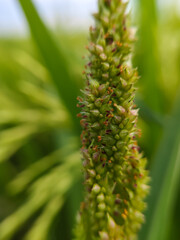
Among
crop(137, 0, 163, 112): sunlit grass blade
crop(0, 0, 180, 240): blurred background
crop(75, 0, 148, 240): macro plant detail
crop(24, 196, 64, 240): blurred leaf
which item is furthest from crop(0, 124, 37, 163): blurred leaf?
crop(75, 0, 148, 240): macro plant detail

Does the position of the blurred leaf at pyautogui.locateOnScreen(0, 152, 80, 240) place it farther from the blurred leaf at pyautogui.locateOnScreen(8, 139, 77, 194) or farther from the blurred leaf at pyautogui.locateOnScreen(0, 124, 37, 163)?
the blurred leaf at pyautogui.locateOnScreen(0, 124, 37, 163)

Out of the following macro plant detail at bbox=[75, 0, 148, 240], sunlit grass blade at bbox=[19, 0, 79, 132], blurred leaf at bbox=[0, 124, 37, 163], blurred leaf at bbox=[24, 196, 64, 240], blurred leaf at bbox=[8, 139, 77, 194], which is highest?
sunlit grass blade at bbox=[19, 0, 79, 132]

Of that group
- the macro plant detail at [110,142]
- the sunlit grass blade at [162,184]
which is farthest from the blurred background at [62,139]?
the macro plant detail at [110,142]

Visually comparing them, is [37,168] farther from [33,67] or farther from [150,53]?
[150,53]

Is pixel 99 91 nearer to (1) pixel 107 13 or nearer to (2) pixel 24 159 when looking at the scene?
(1) pixel 107 13

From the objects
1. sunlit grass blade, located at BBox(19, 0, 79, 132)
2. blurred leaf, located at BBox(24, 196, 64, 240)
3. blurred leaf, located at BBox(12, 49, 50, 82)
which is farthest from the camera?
blurred leaf, located at BBox(12, 49, 50, 82)

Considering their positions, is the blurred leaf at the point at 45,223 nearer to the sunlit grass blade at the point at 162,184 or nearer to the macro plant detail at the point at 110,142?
the sunlit grass blade at the point at 162,184

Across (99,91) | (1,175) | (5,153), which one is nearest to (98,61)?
(99,91)
